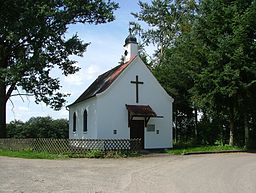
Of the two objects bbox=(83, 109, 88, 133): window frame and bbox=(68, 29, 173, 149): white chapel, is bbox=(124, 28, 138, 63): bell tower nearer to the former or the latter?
bbox=(68, 29, 173, 149): white chapel

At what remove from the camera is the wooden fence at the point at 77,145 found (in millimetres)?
25266

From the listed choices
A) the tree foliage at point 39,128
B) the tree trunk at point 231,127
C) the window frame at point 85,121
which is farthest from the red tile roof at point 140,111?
the tree foliage at point 39,128

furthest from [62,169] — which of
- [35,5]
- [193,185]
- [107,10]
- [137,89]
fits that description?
[107,10]

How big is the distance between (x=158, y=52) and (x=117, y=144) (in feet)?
85.6

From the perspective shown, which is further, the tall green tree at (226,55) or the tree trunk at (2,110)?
the tree trunk at (2,110)

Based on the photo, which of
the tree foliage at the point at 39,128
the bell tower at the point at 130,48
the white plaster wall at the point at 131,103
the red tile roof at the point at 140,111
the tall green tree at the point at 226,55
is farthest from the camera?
the tree foliage at the point at 39,128

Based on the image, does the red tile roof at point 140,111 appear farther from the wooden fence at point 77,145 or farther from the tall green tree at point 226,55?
the tall green tree at point 226,55

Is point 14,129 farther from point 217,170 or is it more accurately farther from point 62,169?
point 217,170

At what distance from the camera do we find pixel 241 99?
30.7 metres

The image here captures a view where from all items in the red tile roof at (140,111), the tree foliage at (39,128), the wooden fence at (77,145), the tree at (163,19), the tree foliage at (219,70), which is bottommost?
the wooden fence at (77,145)

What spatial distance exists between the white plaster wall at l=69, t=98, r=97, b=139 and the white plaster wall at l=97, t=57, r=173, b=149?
871 millimetres

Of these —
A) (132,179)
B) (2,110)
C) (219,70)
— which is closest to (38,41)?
(2,110)

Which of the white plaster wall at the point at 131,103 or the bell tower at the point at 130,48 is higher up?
the bell tower at the point at 130,48

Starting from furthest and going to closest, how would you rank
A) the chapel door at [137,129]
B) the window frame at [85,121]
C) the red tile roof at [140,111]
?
the window frame at [85,121]
the chapel door at [137,129]
the red tile roof at [140,111]
